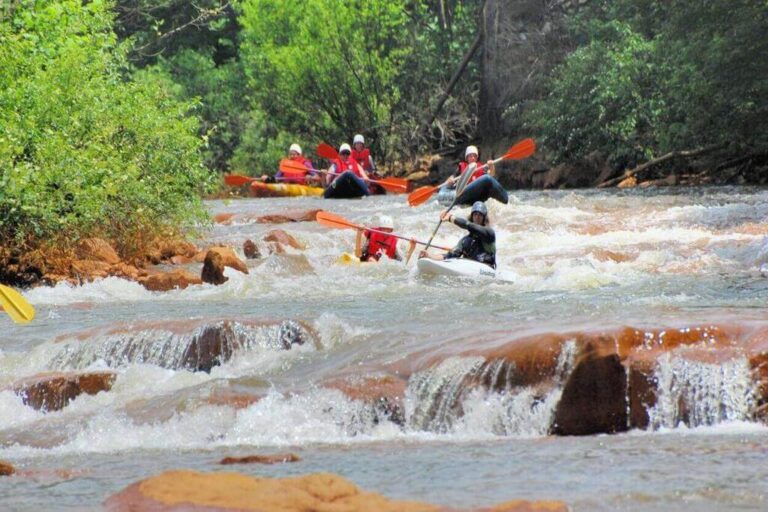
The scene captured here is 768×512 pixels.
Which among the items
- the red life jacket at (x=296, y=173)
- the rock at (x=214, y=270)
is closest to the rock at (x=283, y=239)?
the rock at (x=214, y=270)

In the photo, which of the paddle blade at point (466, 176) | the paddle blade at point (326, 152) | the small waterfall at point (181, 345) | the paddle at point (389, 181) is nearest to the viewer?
the small waterfall at point (181, 345)

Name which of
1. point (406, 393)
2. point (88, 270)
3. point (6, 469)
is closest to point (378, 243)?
point (88, 270)

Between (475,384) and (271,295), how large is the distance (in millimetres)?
5807

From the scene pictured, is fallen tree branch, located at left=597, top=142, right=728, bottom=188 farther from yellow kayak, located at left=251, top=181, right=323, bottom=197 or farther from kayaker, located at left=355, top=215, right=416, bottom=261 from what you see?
kayaker, located at left=355, top=215, right=416, bottom=261

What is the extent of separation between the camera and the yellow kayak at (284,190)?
1129 inches

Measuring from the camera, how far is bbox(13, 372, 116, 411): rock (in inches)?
320

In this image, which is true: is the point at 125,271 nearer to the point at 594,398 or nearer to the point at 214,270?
the point at 214,270

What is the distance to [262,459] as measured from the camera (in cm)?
618

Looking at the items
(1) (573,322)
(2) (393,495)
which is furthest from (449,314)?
(2) (393,495)

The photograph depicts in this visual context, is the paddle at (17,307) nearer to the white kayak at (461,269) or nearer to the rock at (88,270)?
the white kayak at (461,269)

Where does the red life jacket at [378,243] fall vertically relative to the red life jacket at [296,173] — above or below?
below

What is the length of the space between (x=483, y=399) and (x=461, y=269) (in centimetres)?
580

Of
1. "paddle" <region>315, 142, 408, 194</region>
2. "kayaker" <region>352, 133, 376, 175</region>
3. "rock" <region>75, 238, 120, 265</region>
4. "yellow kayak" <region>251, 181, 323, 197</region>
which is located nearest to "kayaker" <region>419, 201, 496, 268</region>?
"rock" <region>75, 238, 120, 265</region>

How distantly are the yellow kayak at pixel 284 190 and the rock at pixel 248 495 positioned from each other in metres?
23.8
